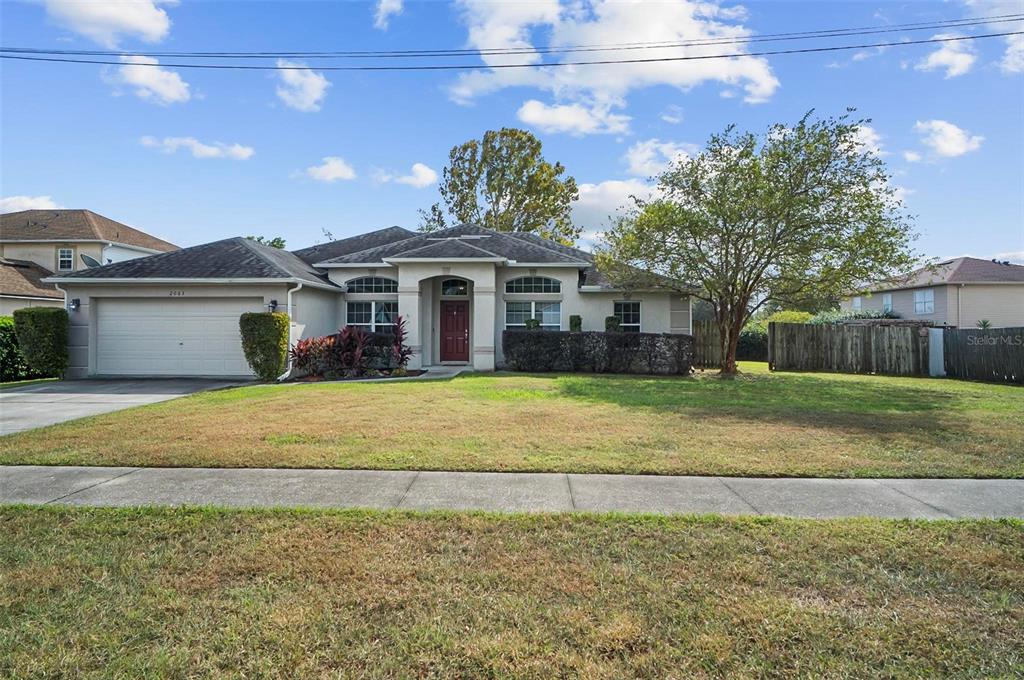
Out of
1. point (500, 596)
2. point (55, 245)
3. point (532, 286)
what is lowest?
point (500, 596)

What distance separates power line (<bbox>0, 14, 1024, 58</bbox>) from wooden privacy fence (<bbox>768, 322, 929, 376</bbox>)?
31.3 ft

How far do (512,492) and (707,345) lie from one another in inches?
695

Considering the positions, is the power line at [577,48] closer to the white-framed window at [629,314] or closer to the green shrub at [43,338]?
the green shrub at [43,338]

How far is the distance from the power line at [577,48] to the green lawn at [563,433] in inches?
Result: 347

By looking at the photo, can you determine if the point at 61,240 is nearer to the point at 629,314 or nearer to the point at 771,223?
the point at 629,314

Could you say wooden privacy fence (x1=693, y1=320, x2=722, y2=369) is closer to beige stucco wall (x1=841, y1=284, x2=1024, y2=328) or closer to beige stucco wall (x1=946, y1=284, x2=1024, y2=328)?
beige stucco wall (x1=841, y1=284, x2=1024, y2=328)

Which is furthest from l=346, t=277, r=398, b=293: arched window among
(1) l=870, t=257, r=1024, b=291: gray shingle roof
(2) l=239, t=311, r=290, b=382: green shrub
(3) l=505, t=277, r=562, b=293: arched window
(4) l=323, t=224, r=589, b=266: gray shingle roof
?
(1) l=870, t=257, r=1024, b=291: gray shingle roof

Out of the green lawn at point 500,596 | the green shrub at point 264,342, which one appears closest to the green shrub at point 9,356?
the green shrub at point 264,342

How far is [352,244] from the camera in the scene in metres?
22.2

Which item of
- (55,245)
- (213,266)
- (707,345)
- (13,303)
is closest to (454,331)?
(213,266)

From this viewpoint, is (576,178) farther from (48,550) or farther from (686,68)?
(48,550)

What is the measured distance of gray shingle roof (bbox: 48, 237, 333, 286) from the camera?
1573 cm

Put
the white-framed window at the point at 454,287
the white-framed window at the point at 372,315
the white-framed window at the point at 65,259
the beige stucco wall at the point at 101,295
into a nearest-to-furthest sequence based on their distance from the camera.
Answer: the beige stucco wall at the point at 101,295 < the white-framed window at the point at 372,315 < the white-framed window at the point at 454,287 < the white-framed window at the point at 65,259

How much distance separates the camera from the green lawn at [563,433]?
585cm
